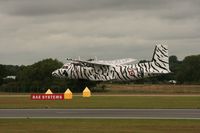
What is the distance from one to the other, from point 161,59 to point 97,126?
74260 mm

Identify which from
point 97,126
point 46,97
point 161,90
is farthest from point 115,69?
point 97,126

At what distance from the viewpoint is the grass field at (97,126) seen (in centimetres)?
2388

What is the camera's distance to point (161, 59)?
325 ft

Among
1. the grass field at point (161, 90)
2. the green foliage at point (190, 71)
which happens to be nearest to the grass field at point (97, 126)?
the grass field at point (161, 90)

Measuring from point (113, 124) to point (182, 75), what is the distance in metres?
147

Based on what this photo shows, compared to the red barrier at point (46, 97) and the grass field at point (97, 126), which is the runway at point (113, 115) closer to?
the grass field at point (97, 126)

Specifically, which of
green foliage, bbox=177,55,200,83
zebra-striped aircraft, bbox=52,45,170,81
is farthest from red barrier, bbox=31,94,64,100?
green foliage, bbox=177,55,200,83

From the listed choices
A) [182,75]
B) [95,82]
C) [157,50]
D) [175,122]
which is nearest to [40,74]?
[95,82]

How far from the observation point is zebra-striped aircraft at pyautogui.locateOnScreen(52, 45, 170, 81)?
98.1 metres

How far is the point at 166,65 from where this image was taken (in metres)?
98.7

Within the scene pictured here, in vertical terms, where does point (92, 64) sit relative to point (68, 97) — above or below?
above

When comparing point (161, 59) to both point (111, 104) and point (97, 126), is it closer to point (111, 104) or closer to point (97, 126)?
point (111, 104)

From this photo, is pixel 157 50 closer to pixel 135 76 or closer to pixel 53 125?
pixel 135 76

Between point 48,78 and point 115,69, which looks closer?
point 115,69
